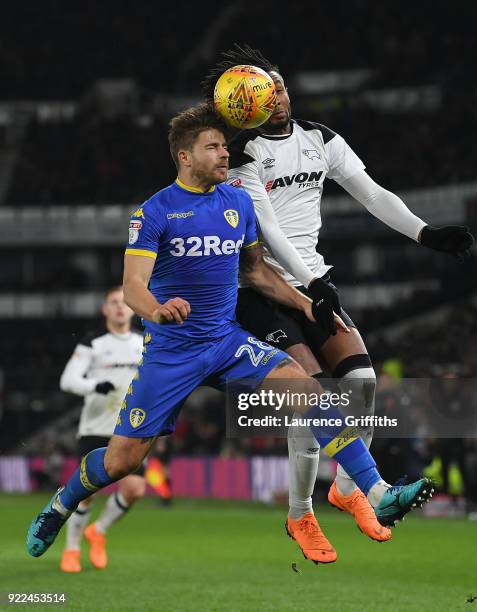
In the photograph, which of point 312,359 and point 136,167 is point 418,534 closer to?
point 312,359

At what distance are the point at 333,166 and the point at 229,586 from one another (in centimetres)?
423

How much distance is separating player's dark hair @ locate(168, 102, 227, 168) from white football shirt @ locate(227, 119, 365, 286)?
1.23ft

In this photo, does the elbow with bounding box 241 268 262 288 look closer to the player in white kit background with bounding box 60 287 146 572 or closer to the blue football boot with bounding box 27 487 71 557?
the blue football boot with bounding box 27 487 71 557

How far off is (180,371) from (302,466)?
0.93 m

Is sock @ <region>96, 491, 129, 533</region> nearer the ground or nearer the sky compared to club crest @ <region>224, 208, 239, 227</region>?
nearer the ground

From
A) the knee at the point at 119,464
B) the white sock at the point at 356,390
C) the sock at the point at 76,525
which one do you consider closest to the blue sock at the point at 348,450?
the white sock at the point at 356,390

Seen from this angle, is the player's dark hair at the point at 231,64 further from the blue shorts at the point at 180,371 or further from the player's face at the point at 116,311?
the player's face at the point at 116,311

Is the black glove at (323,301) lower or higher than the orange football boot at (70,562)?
higher

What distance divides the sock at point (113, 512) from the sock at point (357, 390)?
467 cm

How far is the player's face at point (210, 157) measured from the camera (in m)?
5.98

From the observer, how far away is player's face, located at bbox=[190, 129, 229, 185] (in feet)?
19.6

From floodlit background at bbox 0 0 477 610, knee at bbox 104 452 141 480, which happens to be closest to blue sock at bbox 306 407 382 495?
knee at bbox 104 452 141 480

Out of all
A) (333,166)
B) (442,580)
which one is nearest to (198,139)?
(333,166)

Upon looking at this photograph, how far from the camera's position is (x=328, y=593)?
30.1 feet
